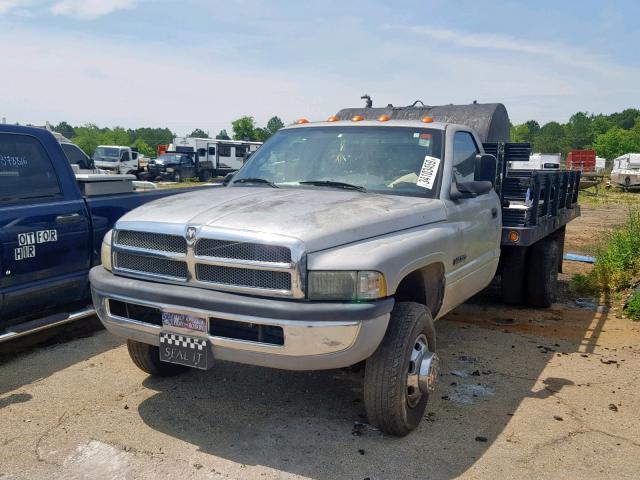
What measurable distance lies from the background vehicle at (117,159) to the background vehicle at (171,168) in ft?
3.09

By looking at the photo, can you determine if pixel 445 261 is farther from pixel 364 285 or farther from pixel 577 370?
pixel 577 370

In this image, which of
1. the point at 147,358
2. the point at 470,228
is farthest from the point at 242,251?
the point at 470,228

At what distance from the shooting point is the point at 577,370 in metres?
5.07

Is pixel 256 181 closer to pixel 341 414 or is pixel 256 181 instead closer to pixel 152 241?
pixel 152 241

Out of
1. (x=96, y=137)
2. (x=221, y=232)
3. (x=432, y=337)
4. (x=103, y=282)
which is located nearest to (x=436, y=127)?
(x=432, y=337)

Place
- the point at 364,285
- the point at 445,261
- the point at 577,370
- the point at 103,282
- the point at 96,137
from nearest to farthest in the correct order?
1. the point at 364,285
2. the point at 103,282
3. the point at 445,261
4. the point at 577,370
5. the point at 96,137

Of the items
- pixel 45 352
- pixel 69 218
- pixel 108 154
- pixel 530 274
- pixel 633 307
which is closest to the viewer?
pixel 69 218

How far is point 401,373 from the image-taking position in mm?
3504

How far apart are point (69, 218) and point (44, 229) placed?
0.26 metres

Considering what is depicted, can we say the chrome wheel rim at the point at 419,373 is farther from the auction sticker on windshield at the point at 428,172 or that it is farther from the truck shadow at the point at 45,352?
the truck shadow at the point at 45,352

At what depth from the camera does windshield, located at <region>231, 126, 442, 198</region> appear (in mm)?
4402

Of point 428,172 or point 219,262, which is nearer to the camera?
point 219,262

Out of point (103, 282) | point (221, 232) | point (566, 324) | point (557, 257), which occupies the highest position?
point (221, 232)

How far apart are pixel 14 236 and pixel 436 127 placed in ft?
10.6
